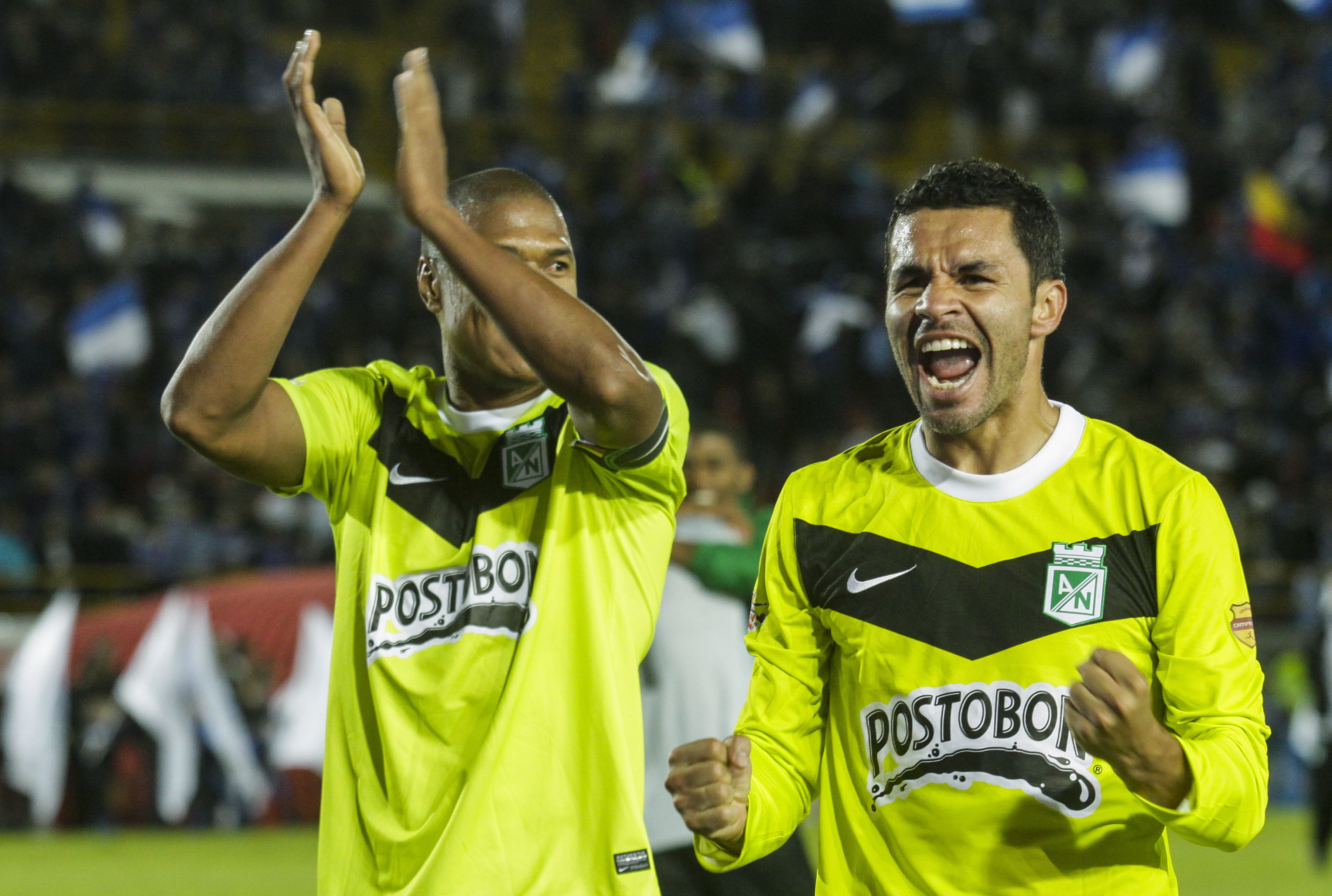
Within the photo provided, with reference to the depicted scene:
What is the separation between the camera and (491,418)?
10.3ft

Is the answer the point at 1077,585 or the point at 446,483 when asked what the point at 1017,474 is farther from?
the point at 446,483

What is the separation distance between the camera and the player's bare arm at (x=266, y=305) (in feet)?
9.28

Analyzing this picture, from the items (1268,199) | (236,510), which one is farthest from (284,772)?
(1268,199)

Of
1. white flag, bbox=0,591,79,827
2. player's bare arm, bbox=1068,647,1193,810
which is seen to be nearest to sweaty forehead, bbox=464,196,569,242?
player's bare arm, bbox=1068,647,1193,810

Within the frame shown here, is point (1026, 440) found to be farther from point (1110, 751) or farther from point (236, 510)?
point (236, 510)

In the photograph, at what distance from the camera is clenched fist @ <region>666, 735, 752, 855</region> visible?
2477 mm

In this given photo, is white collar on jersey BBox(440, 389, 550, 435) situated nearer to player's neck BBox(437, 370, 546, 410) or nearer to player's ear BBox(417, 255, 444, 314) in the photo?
player's neck BBox(437, 370, 546, 410)

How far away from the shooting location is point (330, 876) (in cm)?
292

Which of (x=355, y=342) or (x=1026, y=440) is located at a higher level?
(x=355, y=342)

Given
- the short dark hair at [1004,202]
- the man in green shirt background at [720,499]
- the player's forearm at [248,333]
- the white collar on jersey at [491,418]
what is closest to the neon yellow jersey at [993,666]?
the short dark hair at [1004,202]

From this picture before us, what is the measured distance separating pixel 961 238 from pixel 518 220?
83cm

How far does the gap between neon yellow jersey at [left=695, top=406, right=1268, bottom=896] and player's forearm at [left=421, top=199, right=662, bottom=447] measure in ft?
1.57

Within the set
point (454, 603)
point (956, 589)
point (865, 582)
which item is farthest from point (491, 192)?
point (956, 589)

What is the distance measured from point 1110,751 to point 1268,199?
62.0ft
